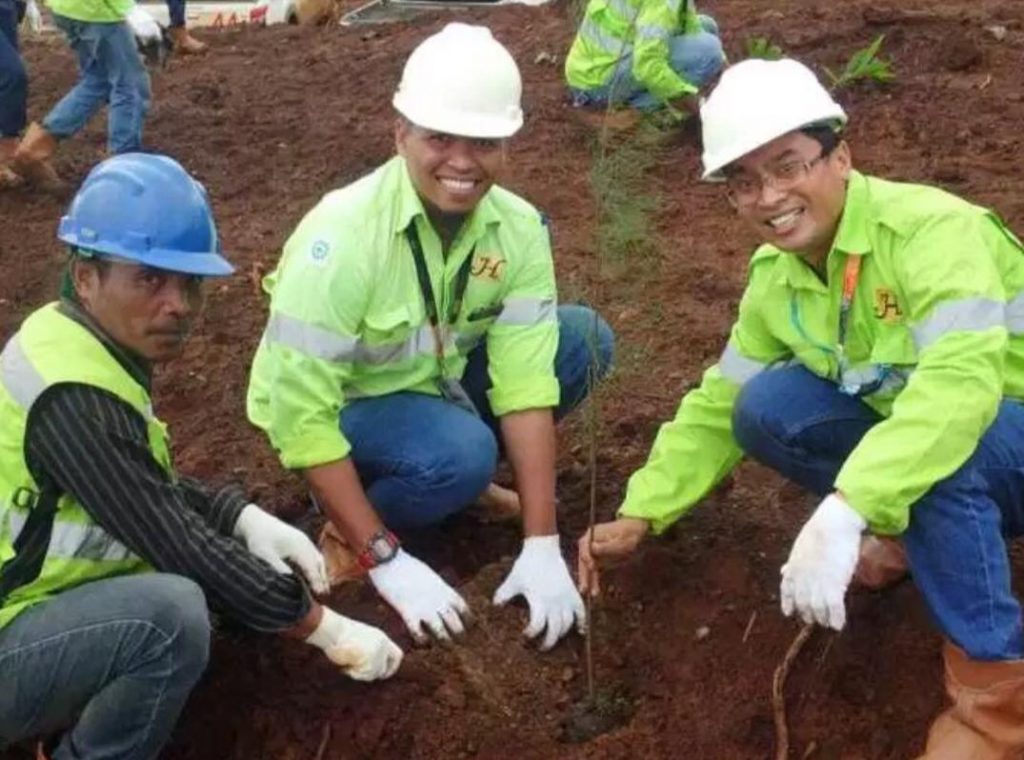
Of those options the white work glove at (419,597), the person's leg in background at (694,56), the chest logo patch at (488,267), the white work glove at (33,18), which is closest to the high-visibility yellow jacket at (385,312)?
the chest logo patch at (488,267)

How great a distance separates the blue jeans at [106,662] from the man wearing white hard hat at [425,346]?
1.80 feet

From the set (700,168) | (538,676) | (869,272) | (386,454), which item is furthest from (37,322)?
(700,168)

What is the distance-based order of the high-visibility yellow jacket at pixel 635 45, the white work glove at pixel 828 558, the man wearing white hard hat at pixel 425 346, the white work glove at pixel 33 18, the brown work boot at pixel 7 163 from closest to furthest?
the white work glove at pixel 828 558, the man wearing white hard hat at pixel 425 346, the high-visibility yellow jacket at pixel 635 45, the brown work boot at pixel 7 163, the white work glove at pixel 33 18

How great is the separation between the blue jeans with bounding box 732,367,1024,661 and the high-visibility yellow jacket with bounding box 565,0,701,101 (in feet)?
11.3

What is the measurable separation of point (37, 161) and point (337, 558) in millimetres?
3714

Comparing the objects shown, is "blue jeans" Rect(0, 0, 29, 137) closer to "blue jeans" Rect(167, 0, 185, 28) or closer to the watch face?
"blue jeans" Rect(167, 0, 185, 28)

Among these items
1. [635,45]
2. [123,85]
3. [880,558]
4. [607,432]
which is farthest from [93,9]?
[880,558]

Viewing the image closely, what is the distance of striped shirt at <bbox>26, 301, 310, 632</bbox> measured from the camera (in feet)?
7.98

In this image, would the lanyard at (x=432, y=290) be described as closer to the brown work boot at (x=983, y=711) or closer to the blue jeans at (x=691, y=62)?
the brown work boot at (x=983, y=711)

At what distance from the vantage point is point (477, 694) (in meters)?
2.93

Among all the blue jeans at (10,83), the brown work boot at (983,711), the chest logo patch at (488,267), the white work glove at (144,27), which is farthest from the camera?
the white work glove at (144,27)

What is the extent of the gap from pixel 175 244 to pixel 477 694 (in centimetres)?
105

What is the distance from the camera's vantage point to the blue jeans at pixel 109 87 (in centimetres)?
626

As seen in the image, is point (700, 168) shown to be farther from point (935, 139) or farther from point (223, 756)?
point (223, 756)
